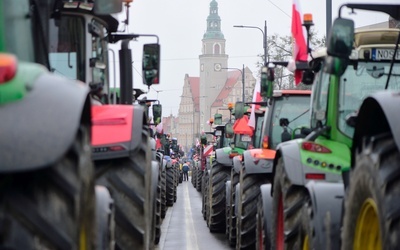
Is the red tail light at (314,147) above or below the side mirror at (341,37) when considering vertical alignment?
below

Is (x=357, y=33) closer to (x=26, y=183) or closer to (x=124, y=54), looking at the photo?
(x=124, y=54)

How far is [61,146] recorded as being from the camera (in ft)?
14.4

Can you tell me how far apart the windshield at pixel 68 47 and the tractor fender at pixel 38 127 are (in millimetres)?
3856

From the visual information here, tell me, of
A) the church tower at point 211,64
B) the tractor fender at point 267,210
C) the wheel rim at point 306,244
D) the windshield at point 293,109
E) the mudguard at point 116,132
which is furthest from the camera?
the church tower at point 211,64

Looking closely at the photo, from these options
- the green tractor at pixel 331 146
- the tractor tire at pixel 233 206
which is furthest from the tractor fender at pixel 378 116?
the tractor tire at pixel 233 206

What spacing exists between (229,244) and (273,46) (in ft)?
158

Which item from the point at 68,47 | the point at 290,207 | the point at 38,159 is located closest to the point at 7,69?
the point at 38,159

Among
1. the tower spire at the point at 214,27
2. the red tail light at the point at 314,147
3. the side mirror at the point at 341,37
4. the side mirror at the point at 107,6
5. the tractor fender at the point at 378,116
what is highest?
the tower spire at the point at 214,27

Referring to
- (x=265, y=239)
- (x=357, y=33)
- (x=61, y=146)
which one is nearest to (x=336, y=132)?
(x=357, y=33)

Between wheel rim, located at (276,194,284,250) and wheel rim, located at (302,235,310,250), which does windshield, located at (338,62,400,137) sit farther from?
wheel rim, located at (302,235,310,250)

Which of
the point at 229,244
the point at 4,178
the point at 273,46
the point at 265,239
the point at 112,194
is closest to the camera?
the point at 4,178

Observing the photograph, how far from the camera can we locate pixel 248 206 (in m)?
13.4

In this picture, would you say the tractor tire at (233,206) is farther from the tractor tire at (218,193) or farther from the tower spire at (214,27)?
the tower spire at (214,27)

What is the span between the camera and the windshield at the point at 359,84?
9.15 m
